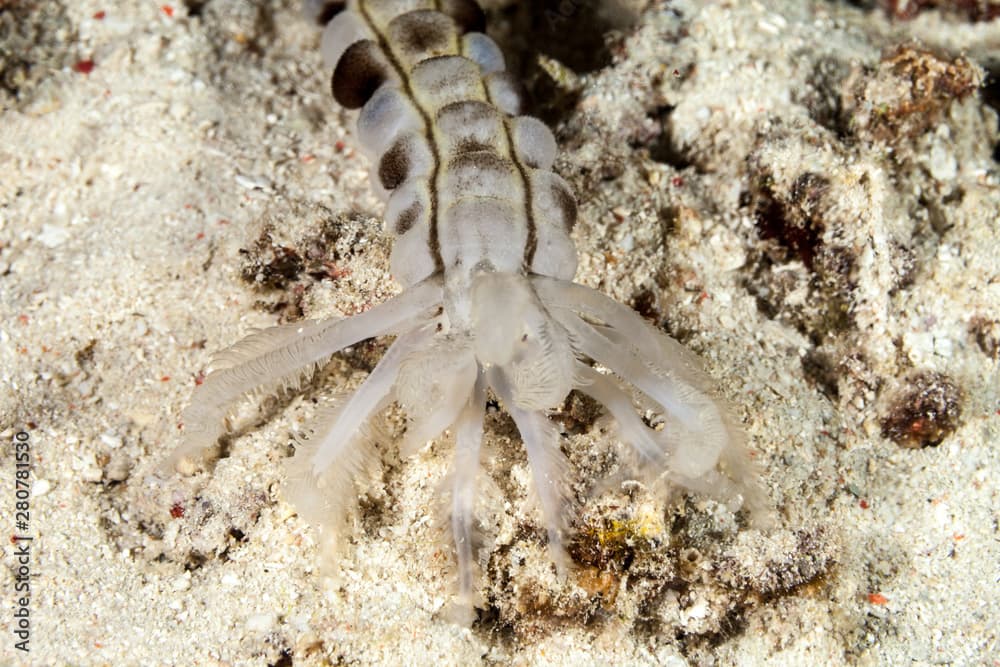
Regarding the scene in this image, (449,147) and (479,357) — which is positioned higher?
(449,147)

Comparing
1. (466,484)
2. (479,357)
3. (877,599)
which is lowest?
(877,599)

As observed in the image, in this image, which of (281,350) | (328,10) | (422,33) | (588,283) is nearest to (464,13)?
(422,33)

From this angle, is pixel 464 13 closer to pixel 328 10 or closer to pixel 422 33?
pixel 422 33

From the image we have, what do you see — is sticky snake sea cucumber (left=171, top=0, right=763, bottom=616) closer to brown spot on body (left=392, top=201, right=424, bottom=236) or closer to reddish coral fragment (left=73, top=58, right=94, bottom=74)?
Answer: brown spot on body (left=392, top=201, right=424, bottom=236)

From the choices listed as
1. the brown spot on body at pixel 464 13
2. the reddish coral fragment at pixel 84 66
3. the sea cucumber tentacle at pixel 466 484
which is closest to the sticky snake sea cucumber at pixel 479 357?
the sea cucumber tentacle at pixel 466 484

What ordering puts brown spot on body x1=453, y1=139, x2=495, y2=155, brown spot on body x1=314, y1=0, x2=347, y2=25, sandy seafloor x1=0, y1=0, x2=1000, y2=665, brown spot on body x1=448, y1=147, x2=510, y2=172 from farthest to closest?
brown spot on body x1=314, y1=0, x2=347, y2=25
brown spot on body x1=453, y1=139, x2=495, y2=155
brown spot on body x1=448, y1=147, x2=510, y2=172
sandy seafloor x1=0, y1=0, x2=1000, y2=665

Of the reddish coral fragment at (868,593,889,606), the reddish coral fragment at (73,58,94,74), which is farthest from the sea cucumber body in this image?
the reddish coral fragment at (868,593,889,606)
